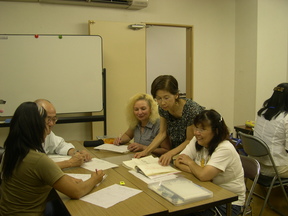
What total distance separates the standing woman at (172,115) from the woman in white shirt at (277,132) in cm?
81

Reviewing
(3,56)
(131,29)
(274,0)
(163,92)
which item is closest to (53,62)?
(3,56)

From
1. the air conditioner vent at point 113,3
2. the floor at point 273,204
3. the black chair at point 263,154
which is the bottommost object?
the floor at point 273,204

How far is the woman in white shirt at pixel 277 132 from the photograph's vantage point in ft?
8.15

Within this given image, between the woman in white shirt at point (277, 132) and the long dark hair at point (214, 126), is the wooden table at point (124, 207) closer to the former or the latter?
the long dark hair at point (214, 126)

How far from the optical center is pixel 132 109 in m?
2.75

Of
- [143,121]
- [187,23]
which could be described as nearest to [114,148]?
[143,121]

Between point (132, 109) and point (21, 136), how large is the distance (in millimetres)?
1473

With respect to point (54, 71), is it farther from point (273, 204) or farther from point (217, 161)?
point (273, 204)

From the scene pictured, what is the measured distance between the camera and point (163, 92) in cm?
209

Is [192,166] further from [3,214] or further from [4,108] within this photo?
[4,108]

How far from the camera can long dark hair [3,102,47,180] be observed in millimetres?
1361

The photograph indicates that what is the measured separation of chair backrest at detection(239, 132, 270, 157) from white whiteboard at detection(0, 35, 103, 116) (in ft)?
6.92

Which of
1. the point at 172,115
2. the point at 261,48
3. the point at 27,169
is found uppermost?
the point at 261,48

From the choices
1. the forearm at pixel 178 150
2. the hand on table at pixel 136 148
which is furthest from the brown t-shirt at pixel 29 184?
the hand on table at pixel 136 148
